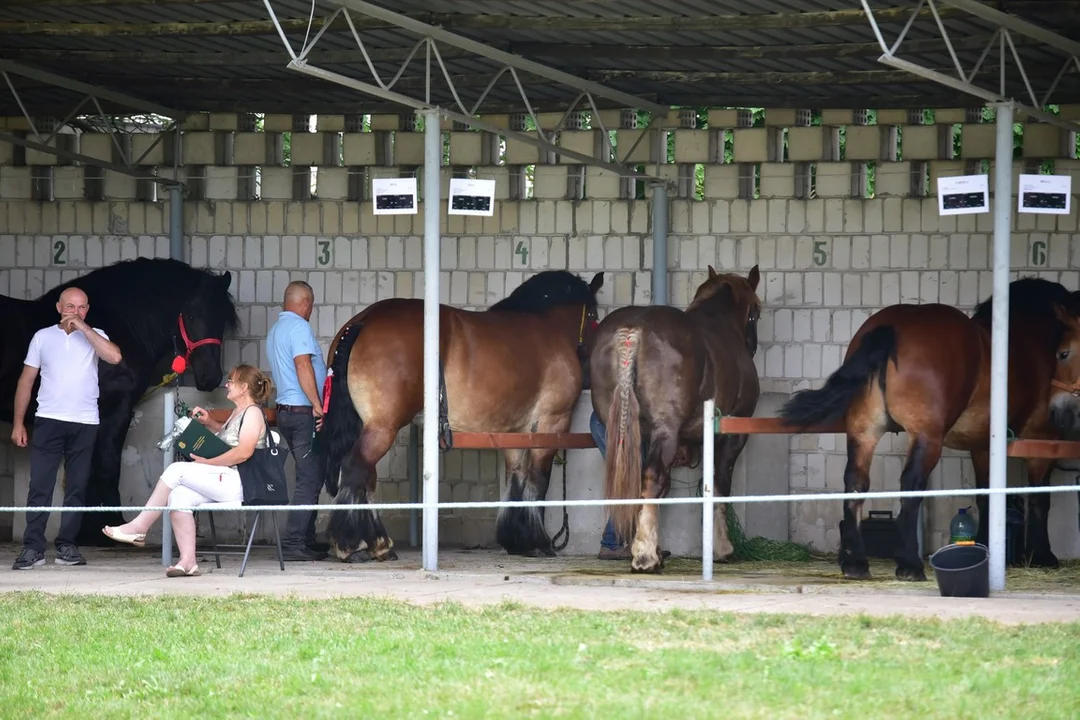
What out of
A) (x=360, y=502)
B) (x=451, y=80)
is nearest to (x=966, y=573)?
(x=360, y=502)

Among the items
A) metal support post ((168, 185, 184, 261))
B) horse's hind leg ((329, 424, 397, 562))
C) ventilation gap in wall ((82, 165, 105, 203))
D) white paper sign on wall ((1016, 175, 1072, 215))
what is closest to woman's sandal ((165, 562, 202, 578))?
horse's hind leg ((329, 424, 397, 562))

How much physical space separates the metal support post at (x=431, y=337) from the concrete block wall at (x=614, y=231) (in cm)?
250

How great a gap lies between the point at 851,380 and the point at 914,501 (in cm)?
78

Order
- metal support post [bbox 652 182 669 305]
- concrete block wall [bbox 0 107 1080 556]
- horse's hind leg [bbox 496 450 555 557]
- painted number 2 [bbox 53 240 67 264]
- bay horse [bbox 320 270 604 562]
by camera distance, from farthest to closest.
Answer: painted number 2 [bbox 53 240 67 264] → metal support post [bbox 652 182 669 305] → concrete block wall [bbox 0 107 1080 556] → horse's hind leg [bbox 496 450 555 557] → bay horse [bbox 320 270 604 562]

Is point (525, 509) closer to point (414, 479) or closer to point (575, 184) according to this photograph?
point (414, 479)

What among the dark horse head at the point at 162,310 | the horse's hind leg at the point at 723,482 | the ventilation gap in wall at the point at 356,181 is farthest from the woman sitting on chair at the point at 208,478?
the ventilation gap in wall at the point at 356,181

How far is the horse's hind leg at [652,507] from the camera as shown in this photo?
985 centimetres

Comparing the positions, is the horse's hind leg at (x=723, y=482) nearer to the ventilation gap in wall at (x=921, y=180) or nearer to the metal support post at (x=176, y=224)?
the ventilation gap in wall at (x=921, y=180)

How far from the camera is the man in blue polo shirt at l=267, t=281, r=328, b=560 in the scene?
35.6 feet

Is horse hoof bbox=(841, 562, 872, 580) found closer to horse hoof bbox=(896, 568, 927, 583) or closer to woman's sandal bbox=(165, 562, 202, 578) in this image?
horse hoof bbox=(896, 568, 927, 583)

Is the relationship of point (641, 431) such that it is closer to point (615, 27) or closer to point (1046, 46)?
point (615, 27)

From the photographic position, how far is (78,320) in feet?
33.6

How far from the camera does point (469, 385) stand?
11102mm

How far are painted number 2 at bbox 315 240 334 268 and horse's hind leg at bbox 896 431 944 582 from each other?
534 cm
